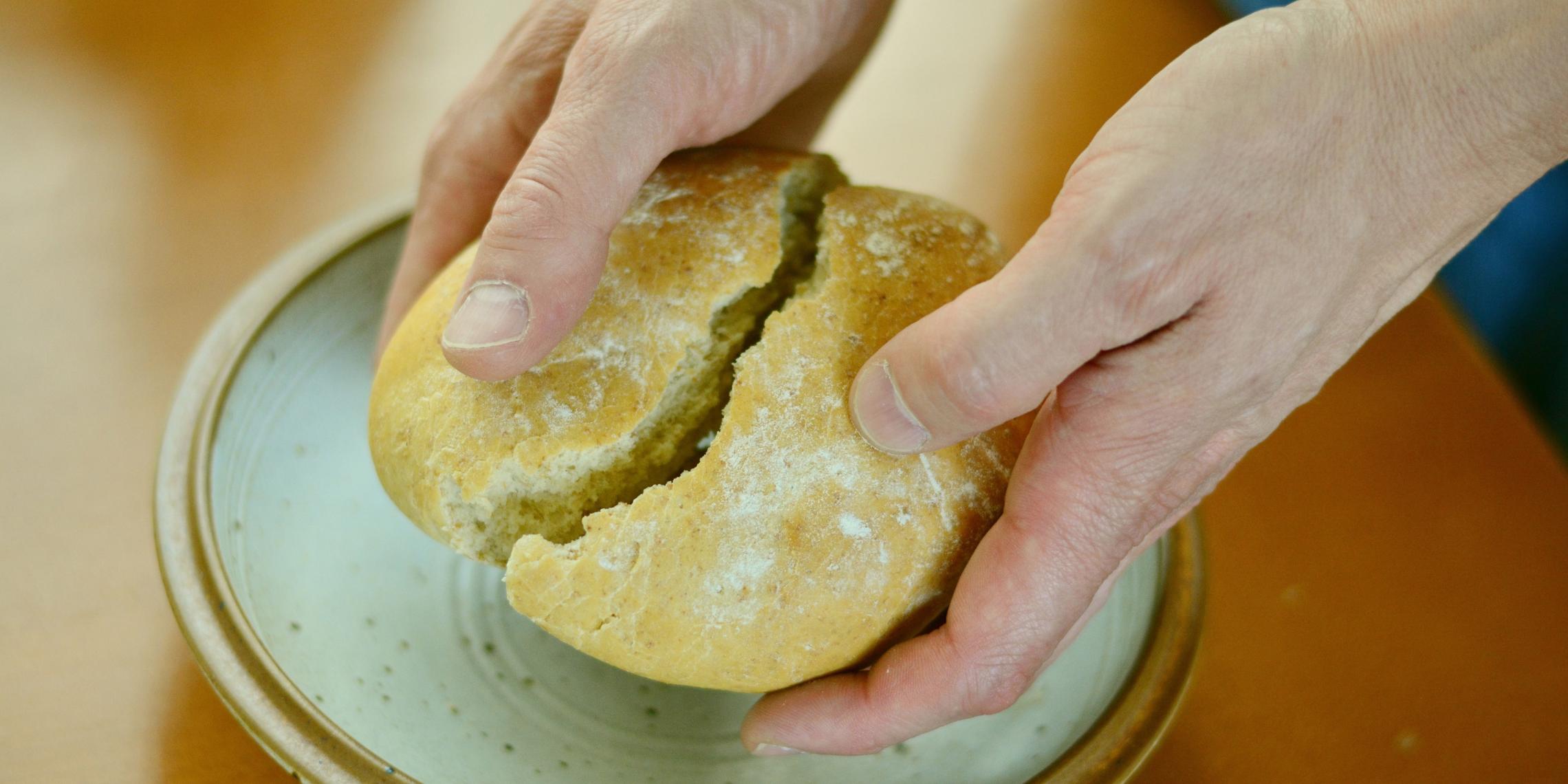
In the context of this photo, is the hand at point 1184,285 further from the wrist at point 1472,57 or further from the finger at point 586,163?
the finger at point 586,163

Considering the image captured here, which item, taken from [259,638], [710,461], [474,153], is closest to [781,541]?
[710,461]

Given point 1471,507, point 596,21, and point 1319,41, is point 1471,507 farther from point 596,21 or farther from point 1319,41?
point 596,21

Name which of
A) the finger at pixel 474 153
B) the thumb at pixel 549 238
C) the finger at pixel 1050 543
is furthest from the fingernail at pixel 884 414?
the finger at pixel 474 153

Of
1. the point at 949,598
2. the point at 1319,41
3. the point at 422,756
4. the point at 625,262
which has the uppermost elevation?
the point at 1319,41

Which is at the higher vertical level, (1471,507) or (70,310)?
(1471,507)

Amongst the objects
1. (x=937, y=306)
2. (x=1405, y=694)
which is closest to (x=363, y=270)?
(x=937, y=306)

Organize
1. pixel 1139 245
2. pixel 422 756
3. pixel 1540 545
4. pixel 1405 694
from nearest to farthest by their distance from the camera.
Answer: pixel 1139 245, pixel 422 756, pixel 1405 694, pixel 1540 545

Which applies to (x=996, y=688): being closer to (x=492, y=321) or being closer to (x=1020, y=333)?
(x=1020, y=333)

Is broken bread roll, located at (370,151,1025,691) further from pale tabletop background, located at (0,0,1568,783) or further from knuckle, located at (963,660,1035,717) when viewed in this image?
pale tabletop background, located at (0,0,1568,783)
